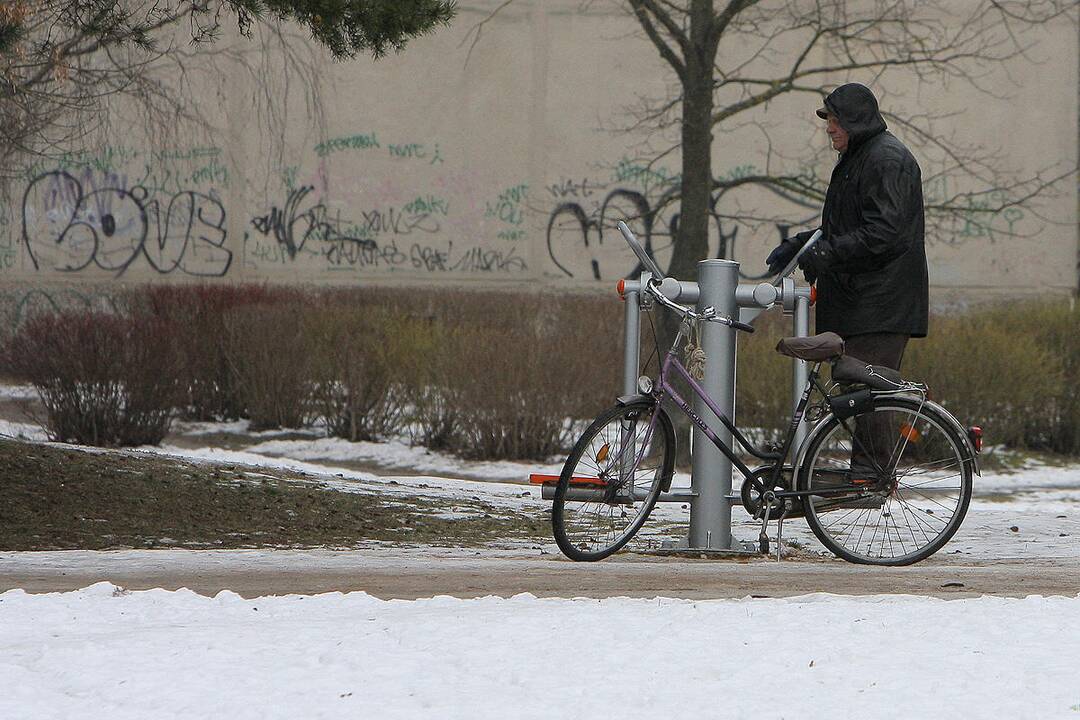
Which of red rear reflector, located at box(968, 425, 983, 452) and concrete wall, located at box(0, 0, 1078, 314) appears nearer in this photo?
red rear reflector, located at box(968, 425, 983, 452)

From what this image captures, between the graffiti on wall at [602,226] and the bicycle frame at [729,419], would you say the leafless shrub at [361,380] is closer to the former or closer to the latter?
the bicycle frame at [729,419]

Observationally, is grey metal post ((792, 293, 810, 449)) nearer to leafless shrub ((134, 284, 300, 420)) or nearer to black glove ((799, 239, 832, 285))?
black glove ((799, 239, 832, 285))

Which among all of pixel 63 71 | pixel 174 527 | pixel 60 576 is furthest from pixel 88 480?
pixel 60 576

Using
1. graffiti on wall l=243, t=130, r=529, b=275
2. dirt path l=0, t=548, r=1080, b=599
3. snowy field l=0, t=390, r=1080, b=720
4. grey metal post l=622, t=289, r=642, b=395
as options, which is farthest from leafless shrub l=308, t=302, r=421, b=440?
graffiti on wall l=243, t=130, r=529, b=275

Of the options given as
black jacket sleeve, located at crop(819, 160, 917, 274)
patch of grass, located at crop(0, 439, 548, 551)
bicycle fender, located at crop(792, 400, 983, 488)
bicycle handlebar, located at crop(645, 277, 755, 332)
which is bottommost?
patch of grass, located at crop(0, 439, 548, 551)

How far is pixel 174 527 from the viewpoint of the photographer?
23.5 feet

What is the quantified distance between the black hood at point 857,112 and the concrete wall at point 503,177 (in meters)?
16.3

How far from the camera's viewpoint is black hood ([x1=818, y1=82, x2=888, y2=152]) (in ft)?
18.5

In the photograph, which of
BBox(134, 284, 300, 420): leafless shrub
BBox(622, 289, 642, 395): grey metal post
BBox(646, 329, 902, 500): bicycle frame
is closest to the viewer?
BBox(646, 329, 902, 500): bicycle frame

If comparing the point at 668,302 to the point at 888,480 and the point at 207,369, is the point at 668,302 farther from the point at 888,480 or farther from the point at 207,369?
the point at 207,369

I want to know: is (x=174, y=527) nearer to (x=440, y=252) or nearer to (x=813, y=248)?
(x=813, y=248)

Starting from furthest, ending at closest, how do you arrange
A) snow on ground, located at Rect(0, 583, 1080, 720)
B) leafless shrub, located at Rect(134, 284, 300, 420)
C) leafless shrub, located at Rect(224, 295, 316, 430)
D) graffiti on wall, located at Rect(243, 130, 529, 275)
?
1. graffiti on wall, located at Rect(243, 130, 529, 275)
2. leafless shrub, located at Rect(134, 284, 300, 420)
3. leafless shrub, located at Rect(224, 295, 316, 430)
4. snow on ground, located at Rect(0, 583, 1080, 720)

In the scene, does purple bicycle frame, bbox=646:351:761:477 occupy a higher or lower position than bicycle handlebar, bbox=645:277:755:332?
lower

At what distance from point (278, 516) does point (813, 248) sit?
10.9 feet
